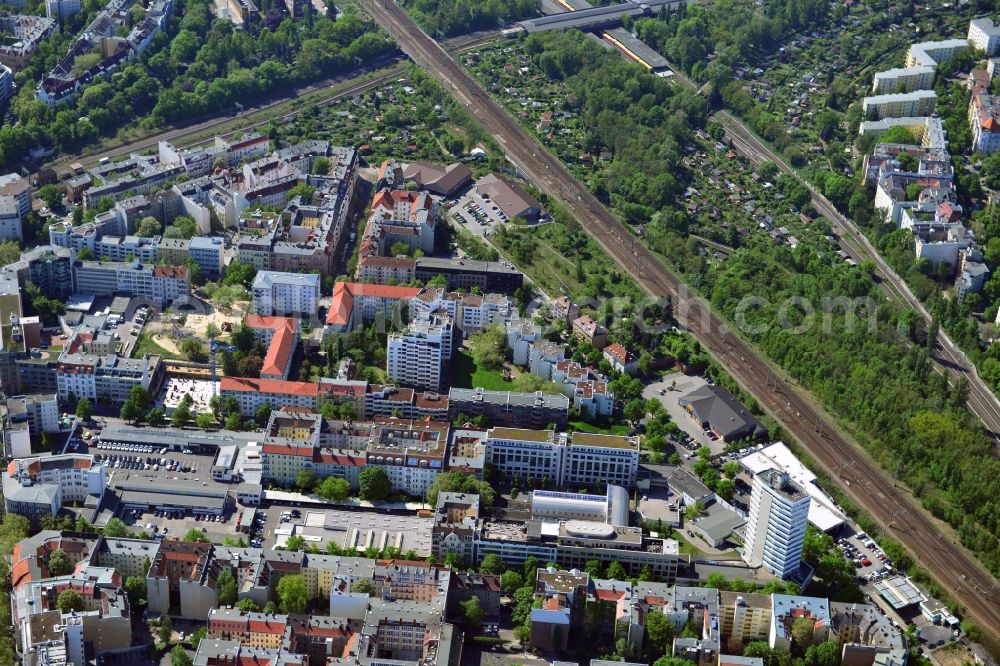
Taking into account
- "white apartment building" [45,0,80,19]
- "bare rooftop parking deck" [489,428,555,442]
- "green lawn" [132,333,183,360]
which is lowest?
"bare rooftop parking deck" [489,428,555,442]

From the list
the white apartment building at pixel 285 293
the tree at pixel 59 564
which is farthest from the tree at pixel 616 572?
the white apartment building at pixel 285 293

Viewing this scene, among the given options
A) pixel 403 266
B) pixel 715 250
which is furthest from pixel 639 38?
pixel 403 266

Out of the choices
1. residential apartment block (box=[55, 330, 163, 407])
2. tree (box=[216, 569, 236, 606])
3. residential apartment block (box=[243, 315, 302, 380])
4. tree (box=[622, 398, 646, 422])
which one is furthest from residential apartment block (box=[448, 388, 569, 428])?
tree (box=[216, 569, 236, 606])

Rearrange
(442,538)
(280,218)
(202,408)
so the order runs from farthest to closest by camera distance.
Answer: (280,218), (202,408), (442,538)

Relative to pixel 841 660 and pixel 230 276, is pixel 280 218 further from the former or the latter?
pixel 841 660

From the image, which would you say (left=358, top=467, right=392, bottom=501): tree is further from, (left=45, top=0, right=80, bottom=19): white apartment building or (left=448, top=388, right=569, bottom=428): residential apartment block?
(left=45, top=0, right=80, bottom=19): white apartment building

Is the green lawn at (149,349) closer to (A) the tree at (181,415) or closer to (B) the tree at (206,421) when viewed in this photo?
(A) the tree at (181,415)

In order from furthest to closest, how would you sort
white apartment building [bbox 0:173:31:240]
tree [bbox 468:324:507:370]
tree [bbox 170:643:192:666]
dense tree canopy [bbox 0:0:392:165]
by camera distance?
1. dense tree canopy [bbox 0:0:392:165]
2. white apartment building [bbox 0:173:31:240]
3. tree [bbox 468:324:507:370]
4. tree [bbox 170:643:192:666]
